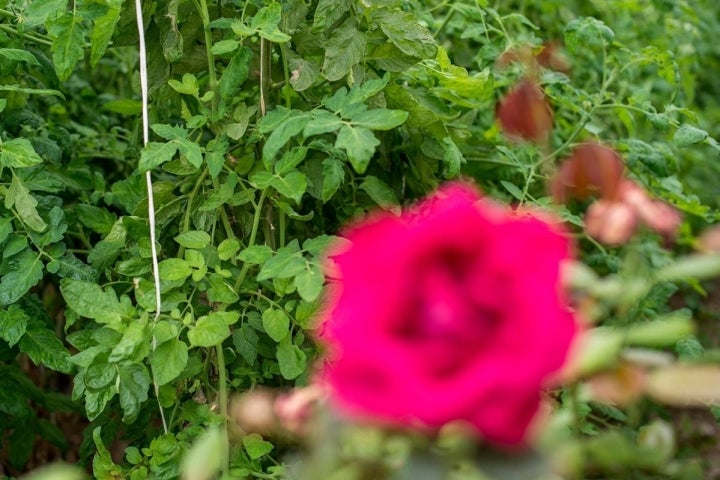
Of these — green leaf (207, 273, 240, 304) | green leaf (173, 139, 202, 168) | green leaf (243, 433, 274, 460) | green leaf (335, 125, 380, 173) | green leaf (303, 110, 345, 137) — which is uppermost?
green leaf (335, 125, 380, 173)

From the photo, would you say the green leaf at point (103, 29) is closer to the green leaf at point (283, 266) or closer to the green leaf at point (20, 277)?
the green leaf at point (20, 277)

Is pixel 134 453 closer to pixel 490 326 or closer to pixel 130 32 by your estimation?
pixel 130 32

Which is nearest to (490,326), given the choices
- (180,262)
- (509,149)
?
(180,262)

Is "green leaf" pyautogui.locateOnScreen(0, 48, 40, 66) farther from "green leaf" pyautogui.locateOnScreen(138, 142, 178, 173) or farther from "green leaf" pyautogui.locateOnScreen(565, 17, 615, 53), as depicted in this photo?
"green leaf" pyautogui.locateOnScreen(565, 17, 615, 53)

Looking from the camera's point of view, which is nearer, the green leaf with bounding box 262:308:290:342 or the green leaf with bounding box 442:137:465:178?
the green leaf with bounding box 262:308:290:342

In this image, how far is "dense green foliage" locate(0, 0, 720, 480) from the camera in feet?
4.77

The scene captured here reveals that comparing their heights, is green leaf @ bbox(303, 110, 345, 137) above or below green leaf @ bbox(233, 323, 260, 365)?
above

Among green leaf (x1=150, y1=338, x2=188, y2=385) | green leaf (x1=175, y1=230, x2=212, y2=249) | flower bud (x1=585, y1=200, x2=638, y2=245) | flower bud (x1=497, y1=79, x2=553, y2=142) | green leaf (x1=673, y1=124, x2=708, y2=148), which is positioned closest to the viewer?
flower bud (x1=585, y1=200, x2=638, y2=245)

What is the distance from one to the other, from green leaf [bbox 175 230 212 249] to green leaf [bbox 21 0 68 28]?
410mm

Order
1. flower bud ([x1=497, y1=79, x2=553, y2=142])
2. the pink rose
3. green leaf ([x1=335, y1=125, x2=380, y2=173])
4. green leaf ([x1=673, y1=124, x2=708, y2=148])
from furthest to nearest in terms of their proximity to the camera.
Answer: green leaf ([x1=673, y1=124, x2=708, y2=148]) < green leaf ([x1=335, y1=125, x2=380, y2=173]) < flower bud ([x1=497, y1=79, x2=553, y2=142]) < the pink rose

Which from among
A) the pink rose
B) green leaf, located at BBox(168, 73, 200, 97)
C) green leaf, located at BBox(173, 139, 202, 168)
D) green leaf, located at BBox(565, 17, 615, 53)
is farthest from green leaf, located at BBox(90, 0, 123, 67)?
the pink rose

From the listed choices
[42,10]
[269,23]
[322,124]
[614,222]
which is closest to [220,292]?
[322,124]

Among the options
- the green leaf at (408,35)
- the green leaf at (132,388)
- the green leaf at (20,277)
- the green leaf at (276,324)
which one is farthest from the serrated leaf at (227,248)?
the green leaf at (408,35)

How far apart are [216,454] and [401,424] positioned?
166 mm
